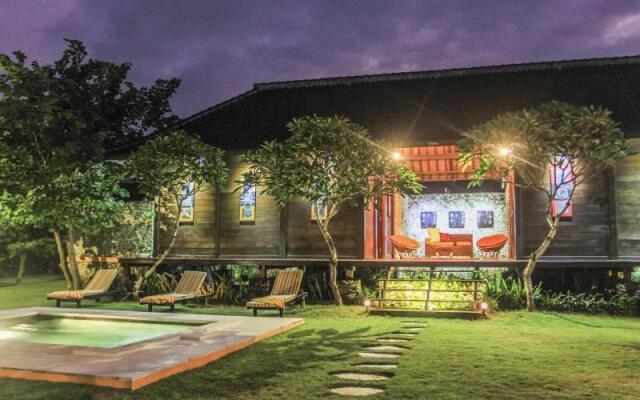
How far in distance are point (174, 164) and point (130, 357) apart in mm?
7743

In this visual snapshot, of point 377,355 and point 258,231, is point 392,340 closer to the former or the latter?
point 377,355

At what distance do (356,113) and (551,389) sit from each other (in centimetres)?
1159

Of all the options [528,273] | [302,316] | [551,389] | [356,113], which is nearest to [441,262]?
[528,273]

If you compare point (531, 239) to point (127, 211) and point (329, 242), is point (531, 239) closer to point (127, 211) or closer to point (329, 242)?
point (329, 242)

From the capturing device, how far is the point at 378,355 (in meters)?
7.62

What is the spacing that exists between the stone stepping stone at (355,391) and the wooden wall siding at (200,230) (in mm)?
10866

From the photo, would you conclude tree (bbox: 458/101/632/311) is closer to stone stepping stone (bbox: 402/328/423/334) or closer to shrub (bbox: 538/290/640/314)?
shrub (bbox: 538/290/640/314)

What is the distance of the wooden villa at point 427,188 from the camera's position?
1367 cm


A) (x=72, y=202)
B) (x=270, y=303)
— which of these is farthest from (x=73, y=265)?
(x=270, y=303)

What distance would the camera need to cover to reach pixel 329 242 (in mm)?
13164

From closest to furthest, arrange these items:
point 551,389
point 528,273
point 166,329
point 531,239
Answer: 1. point 551,389
2. point 166,329
3. point 528,273
4. point 531,239

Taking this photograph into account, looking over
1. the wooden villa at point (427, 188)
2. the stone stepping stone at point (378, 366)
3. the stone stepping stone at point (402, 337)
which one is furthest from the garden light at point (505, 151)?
the stone stepping stone at point (378, 366)

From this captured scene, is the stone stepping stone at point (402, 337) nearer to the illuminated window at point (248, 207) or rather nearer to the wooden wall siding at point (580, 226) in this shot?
the wooden wall siding at point (580, 226)

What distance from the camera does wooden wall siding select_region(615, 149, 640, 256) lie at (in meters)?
13.4
